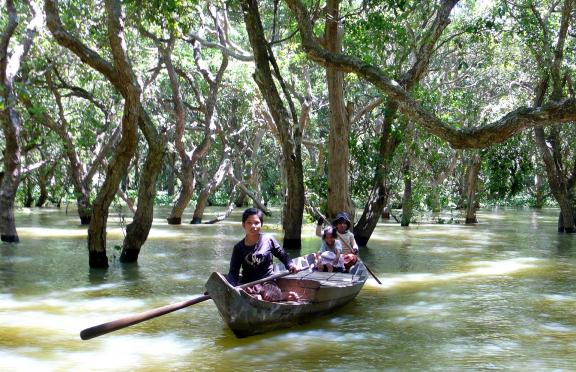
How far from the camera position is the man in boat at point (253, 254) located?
27.8 ft

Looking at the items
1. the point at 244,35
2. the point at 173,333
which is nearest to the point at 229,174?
the point at 244,35

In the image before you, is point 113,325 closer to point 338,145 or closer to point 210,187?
point 338,145

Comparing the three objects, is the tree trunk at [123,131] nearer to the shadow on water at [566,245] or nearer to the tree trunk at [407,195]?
the tree trunk at [407,195]

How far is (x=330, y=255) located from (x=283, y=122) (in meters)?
5.62

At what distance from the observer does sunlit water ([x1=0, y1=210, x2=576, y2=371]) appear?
787 cm

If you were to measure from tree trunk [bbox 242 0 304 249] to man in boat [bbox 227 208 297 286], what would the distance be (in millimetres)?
7853

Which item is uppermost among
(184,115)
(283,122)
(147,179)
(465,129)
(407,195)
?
(184,115)

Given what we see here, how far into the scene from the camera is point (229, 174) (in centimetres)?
2859

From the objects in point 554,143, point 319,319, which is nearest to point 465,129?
point 319,319

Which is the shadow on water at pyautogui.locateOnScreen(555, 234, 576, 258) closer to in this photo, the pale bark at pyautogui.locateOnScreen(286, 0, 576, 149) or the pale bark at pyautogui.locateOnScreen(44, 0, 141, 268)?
the pale bark at pyautogui.locateOnScreen(286, 0, 576, 149)

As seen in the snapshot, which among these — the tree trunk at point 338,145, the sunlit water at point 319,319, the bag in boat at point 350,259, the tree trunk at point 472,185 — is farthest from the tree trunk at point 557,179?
the bag in boat at point 350,259

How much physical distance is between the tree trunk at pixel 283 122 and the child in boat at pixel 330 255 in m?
4.93

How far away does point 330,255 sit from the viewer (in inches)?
453

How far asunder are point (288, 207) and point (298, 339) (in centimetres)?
828
